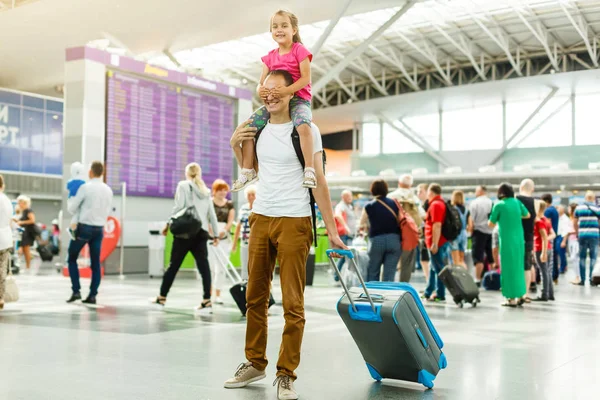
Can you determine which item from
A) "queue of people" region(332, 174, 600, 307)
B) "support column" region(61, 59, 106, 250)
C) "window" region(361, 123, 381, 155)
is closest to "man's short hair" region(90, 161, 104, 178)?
"queue of people" region(332, 174, 600, 307)

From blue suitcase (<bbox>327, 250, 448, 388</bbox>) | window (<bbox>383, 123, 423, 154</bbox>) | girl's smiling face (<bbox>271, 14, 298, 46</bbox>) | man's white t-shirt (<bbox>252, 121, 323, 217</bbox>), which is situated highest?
window (<bbox>383, 123, 423, 154</bbox>)

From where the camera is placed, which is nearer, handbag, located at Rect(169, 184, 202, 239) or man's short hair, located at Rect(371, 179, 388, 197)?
handbag, located at Rect(169, 184, 202, 239)

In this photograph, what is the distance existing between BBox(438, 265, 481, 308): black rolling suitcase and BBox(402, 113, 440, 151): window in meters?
31.7

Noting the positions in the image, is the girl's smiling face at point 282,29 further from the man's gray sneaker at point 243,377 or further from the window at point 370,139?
the window at point 370,139

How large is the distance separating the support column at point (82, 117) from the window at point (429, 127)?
29353 millimetres

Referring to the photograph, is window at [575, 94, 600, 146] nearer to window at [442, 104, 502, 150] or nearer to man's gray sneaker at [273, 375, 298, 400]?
window at [442, 104, 502, 150]

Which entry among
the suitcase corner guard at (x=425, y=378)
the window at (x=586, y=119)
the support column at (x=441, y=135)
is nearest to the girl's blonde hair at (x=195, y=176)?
the suitcase corner guard at (x=425, y=378)

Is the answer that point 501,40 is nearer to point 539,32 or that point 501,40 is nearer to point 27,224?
point 539,32

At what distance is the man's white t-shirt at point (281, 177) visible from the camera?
3.49 meters

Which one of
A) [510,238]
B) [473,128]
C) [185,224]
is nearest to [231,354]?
[185,224]

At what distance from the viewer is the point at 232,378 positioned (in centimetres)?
360

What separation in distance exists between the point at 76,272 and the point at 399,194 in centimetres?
427

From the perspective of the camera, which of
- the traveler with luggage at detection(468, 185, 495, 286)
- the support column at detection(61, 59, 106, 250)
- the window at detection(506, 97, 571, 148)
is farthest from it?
the window at detection(506, 97, 571, 148)

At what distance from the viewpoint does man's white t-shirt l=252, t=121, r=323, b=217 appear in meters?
3.49
